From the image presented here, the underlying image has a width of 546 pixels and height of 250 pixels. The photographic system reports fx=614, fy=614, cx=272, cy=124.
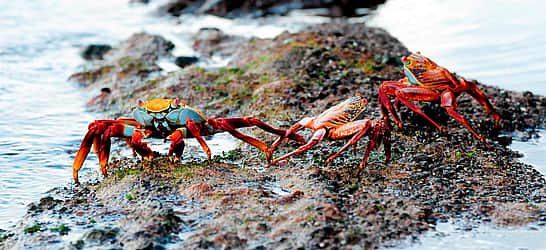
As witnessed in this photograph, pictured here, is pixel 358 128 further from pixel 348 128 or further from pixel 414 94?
pixel 414 94

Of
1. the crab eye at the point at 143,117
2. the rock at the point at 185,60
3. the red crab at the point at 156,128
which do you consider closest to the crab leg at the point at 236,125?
the red crab at the point at 156,128

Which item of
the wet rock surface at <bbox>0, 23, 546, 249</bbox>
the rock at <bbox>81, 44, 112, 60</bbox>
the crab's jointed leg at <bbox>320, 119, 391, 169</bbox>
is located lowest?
the wet rock surface at <bbox>0, 23, 546, 249</bbox>

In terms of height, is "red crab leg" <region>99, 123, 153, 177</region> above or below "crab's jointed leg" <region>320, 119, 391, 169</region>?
below

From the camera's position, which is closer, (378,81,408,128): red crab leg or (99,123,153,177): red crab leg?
(99,123,153,177): red crab leg

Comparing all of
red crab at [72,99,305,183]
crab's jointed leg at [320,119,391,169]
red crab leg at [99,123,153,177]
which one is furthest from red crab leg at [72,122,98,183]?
crab's jointed leg at [320,119,391,169]

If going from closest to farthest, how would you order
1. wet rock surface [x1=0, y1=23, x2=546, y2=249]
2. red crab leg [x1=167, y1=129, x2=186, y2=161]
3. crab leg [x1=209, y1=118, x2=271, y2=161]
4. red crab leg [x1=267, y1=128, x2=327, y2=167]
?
wet rock surface [x1=0, y1=23, x2=546, y2=249] < red crab leg [x1=267, y1=128, x2=327, y2=167] < red crab leg [x1=167, y1=129, x2=186, y2=161] < crab leg [x1=209, y1=118, x2=271, y2=161]

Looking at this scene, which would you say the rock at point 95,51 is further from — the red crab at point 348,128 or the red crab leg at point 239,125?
the red crab at point 348,128

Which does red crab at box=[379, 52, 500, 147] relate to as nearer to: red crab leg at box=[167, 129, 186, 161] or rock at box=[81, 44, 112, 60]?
red crab leg at box=[167, 129, 186, 161]

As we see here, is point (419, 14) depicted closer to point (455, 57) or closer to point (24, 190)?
point (455, 57)
